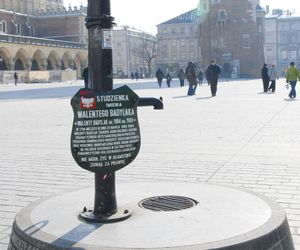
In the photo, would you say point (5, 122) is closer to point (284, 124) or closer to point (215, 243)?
point (284, 124)

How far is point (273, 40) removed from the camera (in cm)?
10238

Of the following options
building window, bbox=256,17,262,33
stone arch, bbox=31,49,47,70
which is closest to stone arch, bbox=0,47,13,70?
stone arch, bbox=31,49,47,70

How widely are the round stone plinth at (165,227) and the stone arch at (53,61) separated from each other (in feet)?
254

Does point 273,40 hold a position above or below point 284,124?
above

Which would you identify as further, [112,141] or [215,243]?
[112,141]

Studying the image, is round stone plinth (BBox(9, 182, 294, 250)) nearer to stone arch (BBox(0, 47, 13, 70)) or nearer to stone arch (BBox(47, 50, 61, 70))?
stone arch (BBox(0, 47, 13, 70))

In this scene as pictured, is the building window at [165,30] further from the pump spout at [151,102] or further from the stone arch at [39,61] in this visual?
the pump spout at [151,102]

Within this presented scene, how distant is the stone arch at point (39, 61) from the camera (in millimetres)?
75250

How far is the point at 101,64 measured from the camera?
11.0 ft

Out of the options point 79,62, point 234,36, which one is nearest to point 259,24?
point 234,36

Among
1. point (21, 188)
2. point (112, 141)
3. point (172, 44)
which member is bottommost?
point (21, 188)

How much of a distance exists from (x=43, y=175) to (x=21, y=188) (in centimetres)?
71

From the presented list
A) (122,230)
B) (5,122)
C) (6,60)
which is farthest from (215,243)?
(6,60)

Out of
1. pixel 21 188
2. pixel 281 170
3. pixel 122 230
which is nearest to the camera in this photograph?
pixel 122 230
